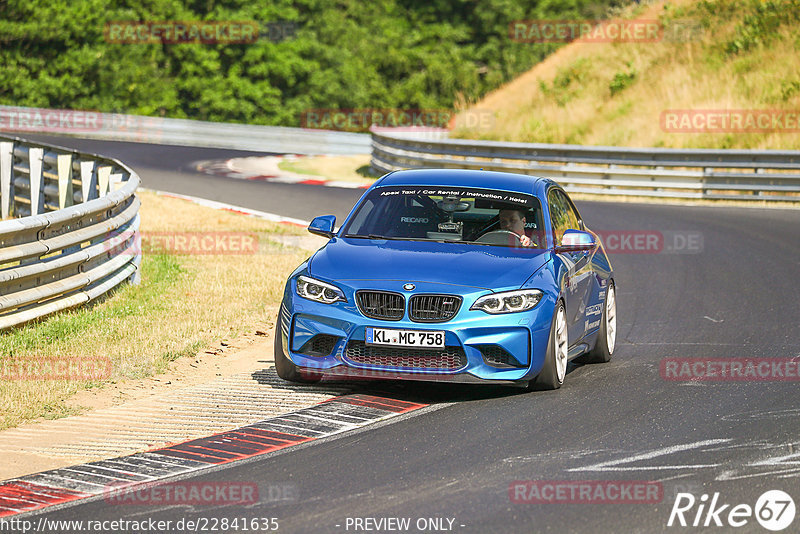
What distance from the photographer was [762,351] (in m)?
10.4

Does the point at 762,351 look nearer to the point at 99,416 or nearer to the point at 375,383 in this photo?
the point at 375,383

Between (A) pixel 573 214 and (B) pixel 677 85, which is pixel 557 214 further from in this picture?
(B) pixel 677 85

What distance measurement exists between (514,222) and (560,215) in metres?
0.76

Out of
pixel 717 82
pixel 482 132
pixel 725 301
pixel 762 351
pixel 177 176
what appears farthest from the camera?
pixel 482 132

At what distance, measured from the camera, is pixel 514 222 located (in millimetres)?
9578

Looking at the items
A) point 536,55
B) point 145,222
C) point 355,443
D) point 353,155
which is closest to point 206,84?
point 536,55

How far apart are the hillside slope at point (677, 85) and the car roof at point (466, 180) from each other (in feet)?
69.6

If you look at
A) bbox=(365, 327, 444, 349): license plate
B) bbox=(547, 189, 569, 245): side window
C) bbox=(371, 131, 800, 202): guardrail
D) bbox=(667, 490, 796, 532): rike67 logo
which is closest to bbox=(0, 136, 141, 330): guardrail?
bbox=(365, 327, 444, 349): license plate

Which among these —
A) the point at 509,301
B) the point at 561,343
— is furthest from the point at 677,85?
the point at 509,301

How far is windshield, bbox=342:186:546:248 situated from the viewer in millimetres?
9477

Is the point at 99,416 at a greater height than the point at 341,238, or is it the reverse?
the point at 341,238

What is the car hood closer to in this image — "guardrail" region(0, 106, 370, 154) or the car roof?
the car roof

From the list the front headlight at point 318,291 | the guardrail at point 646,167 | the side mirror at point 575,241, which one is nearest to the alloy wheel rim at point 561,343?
the side mirror at point 575,241

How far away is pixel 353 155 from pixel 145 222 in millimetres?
21635
